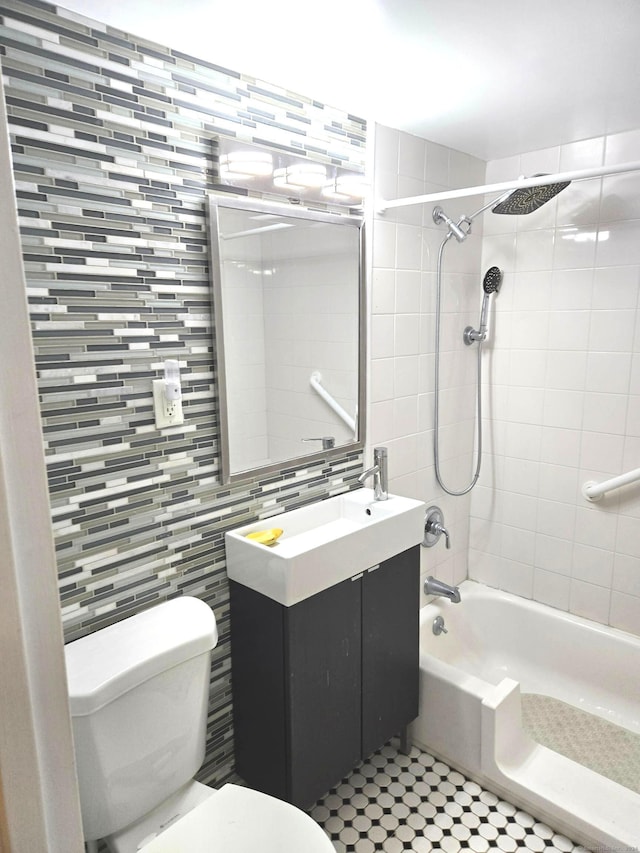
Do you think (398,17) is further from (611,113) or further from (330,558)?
(330,558)

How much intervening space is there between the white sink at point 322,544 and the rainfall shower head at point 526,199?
115 cm

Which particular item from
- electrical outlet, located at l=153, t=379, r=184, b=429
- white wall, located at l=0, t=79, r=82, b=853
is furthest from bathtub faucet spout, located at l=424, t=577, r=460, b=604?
white wall, located at l=0, t=79, r=82, b=853

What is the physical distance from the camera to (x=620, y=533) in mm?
2426

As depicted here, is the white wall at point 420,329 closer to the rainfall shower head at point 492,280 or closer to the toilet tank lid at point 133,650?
the rainfall shower head at point 492,280

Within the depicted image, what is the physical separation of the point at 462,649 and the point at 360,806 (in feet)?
2.94

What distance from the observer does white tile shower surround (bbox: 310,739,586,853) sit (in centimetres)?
183

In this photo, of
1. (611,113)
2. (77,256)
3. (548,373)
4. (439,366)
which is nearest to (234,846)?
(77,256)

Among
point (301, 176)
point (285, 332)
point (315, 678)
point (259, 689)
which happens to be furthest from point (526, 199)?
point (259, 689)

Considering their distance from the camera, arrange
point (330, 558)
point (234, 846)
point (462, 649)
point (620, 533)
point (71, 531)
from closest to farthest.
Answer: point (234, 846) < point (71, 531) < point (330, 558) < point (620, 533) < point (462, 649)

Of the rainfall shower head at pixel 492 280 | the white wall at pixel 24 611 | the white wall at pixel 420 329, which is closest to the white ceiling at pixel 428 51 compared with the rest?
the white wall at pixel 420 329

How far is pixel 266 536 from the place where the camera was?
1786mm

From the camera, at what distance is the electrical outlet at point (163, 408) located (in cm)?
156

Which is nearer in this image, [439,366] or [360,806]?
[360,806]

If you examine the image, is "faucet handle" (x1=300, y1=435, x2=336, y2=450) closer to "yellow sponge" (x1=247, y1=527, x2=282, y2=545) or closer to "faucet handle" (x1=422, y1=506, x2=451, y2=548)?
"yellow sponge" (x1=247, y1=527, x2=282, y2=545)
